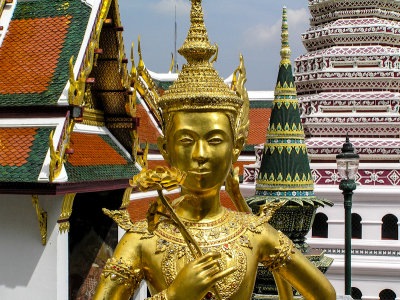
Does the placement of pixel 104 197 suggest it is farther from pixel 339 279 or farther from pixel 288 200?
pixel 339 279

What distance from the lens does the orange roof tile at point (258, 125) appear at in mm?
15008

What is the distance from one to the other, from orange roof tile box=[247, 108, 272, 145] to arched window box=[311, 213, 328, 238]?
10.4 feet

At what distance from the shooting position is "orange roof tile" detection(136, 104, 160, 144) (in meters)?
11.2

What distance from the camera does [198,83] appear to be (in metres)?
3.35

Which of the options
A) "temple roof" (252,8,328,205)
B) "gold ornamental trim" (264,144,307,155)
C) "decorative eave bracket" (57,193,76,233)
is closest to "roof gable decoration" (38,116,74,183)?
"decorative eave bracket" (57,193,76,233)

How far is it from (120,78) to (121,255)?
5264mm

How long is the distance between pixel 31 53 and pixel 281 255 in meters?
4.83

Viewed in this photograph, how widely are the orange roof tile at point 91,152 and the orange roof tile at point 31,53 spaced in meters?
0.91

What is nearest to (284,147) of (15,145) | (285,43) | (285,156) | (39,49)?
(285,156)

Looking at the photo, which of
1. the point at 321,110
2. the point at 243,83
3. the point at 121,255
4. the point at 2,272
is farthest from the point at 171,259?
the point at 321,110

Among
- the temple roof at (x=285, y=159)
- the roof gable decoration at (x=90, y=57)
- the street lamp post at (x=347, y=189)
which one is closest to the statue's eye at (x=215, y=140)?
the temple roof at (x=285, y=159)

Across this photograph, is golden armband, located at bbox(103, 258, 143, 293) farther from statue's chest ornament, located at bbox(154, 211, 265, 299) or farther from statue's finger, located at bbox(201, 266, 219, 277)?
statue's finger, located at bbox(201, 266, 219, 277)

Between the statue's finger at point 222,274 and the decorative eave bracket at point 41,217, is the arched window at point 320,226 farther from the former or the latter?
the statue's finger at point 222,274

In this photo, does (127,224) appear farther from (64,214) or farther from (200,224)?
(64,214)
